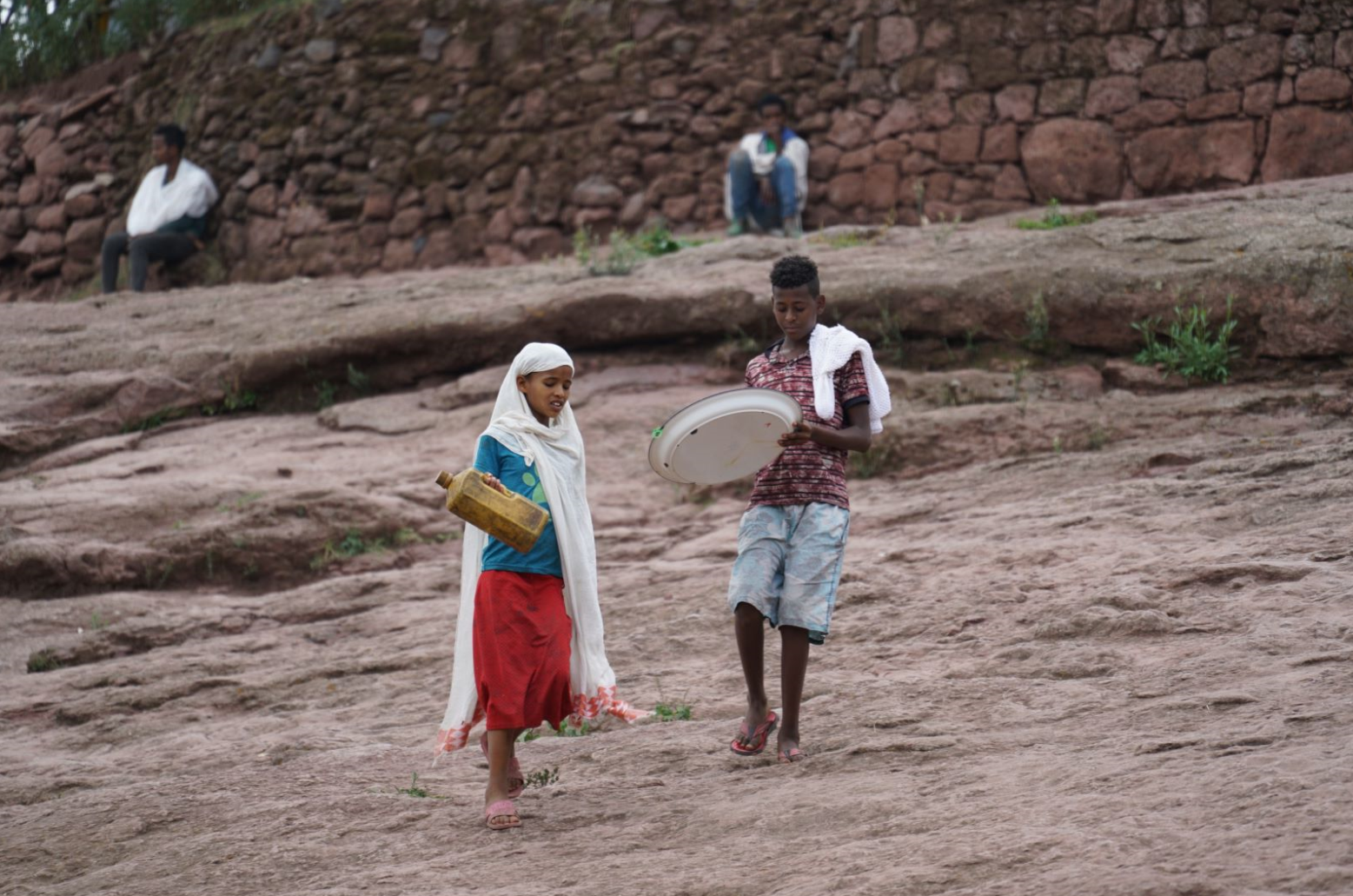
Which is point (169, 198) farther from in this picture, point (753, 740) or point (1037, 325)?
point (753, 740)

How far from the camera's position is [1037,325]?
8117mm

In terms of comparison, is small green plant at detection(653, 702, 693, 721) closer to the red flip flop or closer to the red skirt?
the red flip flop

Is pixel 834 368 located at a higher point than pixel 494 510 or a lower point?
higher

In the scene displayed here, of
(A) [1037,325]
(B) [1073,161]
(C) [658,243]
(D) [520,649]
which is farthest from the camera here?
(B) [1073,161]

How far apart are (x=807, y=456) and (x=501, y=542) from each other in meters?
0.97

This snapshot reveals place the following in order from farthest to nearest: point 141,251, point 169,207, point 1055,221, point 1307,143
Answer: point 169,207, point 141,251, point 1307,143, point 1055,221

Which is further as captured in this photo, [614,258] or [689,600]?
[614,258]

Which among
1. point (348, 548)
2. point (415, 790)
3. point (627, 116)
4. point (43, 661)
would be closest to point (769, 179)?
point (627, 116)

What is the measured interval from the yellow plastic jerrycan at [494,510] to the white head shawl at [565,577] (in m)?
0.20

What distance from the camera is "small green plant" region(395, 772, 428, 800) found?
4477mm

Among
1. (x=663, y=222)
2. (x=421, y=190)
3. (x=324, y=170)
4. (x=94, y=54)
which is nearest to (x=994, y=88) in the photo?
(x=663, y=222)

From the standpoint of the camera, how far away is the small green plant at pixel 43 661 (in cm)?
650

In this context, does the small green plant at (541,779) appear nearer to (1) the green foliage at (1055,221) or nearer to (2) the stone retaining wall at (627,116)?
(1) the green foliage at (1055,221)

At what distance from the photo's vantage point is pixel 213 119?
13.8m
